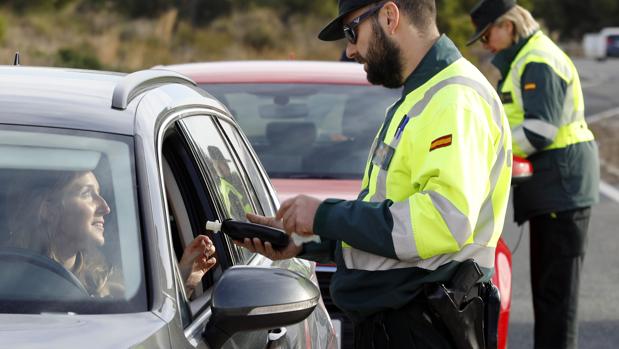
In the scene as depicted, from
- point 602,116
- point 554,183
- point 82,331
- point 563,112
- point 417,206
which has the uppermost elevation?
point 82,331

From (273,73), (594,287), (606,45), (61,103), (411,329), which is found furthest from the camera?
(606,45)

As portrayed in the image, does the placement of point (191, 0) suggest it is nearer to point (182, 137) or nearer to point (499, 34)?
point (499, 34)

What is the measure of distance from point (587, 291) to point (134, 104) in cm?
647

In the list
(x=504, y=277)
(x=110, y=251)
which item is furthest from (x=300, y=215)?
(x=504, y=277)

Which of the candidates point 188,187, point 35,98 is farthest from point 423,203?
point 35,98

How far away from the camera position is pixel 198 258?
391 cm

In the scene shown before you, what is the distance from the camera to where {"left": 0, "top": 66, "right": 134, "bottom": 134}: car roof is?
3223 mm

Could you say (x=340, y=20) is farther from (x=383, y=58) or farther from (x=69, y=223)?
(x=69, y=223)

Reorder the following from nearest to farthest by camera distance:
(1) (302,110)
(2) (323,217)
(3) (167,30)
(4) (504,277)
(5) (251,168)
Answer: (2) (323,217)
(5) (251,168)
(4) (504,277)
(1) (302,110)
(3) (167,30)

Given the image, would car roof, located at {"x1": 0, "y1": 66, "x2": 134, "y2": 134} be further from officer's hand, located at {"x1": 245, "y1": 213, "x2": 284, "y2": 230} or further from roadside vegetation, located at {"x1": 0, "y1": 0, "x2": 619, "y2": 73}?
roadside vegetation, located at {"x1": 0, "y1": 0, "x2": 619, "y2": 73}

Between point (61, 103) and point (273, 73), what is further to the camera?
point (273, 73)

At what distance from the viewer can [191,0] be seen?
55500mm

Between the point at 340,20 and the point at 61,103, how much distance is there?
1058mm

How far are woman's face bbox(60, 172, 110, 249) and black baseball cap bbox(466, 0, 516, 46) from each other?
4.47 metres
